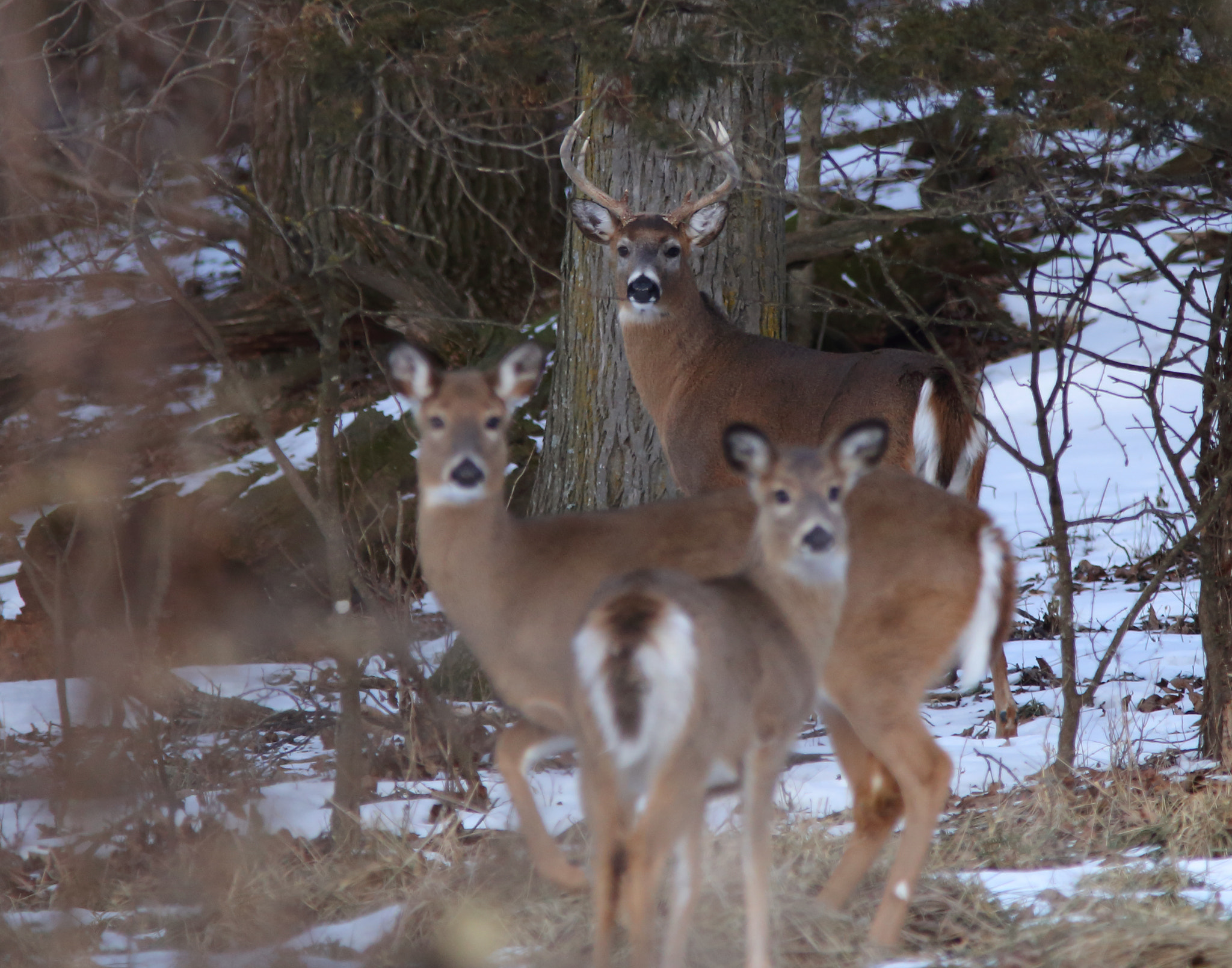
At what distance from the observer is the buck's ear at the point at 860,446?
426 centimetres

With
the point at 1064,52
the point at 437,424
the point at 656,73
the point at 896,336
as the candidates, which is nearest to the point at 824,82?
the point at 656,73

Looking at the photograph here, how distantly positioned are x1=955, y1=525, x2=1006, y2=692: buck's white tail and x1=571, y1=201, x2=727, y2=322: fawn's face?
3.04m

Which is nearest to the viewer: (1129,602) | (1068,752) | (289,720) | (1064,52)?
(1064,52)

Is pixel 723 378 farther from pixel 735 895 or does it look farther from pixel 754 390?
pixel 735 895

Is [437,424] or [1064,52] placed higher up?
[1064,52]

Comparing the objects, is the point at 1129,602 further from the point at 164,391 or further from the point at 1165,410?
the point at 164,391

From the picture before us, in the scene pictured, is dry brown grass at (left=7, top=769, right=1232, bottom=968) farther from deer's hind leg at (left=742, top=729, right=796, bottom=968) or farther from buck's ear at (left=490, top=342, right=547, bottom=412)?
buck's ear at (left=490, top=342, right=547, bottom=412)

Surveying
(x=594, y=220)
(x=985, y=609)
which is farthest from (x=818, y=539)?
(x=594, y=220)

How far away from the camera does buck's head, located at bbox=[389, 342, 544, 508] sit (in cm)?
427

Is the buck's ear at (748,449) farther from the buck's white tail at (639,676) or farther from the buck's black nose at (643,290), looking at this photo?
the buck's black nose at (643,290)

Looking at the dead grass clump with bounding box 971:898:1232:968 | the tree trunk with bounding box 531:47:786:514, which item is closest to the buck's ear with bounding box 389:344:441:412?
the dead grass clump with bounding box 971:898:1232:968

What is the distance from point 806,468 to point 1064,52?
4.63 feet

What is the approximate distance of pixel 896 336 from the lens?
11.3 m

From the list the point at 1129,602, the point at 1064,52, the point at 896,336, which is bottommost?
the point at 1129,602
